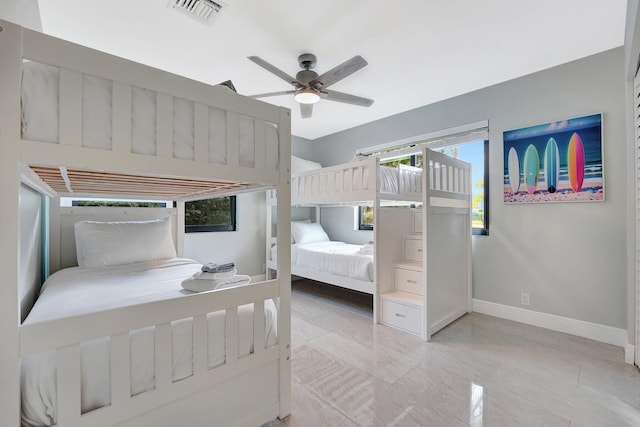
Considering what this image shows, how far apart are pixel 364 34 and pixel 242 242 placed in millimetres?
3022

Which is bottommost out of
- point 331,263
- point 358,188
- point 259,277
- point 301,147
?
point 259,277

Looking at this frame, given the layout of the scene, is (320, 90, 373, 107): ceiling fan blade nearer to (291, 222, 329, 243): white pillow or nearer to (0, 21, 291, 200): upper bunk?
(0, 21, 291, 200): upper bunk

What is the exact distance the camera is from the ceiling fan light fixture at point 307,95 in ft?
7.82

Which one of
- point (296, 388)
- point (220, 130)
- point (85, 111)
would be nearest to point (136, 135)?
point (85, 111)

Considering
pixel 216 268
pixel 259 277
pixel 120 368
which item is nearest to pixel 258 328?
pixel 216 268

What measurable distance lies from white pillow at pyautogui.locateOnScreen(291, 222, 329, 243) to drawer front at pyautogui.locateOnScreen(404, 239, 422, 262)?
1525 millimetres

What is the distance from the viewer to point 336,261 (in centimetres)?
307

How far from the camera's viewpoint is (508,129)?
2826 mm

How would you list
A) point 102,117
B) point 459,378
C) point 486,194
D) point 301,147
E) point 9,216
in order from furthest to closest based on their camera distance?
point 301,147 < point 486,194 < point 459,378 < point 102,117 < point 9,216

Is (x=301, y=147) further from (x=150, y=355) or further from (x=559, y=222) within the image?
(x=150, y=355)

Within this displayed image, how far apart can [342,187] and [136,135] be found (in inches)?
87.3

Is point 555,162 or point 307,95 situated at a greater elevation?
point 307,95

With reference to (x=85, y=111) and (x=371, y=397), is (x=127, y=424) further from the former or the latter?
(x=371, y=397)

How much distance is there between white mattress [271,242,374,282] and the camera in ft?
9.11
